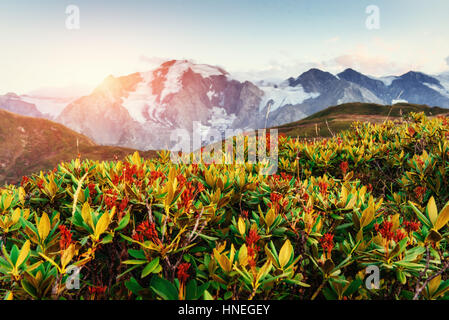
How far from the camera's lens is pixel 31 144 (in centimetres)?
7150

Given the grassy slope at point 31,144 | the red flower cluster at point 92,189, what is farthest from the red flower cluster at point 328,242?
the grassy slope at point 31,144

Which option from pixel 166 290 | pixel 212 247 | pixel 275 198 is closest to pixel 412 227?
pixel 275 198

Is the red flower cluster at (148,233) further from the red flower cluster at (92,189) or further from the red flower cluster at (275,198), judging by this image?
the red flower cluster at (92,189)

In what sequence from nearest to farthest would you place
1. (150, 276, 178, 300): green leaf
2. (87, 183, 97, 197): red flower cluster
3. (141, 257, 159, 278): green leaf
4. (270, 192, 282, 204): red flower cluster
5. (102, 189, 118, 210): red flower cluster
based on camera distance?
1. (150, 276, 178, 300): green leaf
2. (141, 257, 159, 278): green leaf
3. (102, 189, 118, 210): red flower cluster
4. (270, 192, 282, 204): red flower cluster
5. (87, 183, 97, 197): red flower cluster

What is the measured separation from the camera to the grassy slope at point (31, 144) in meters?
61.6

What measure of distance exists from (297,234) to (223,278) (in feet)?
2.15

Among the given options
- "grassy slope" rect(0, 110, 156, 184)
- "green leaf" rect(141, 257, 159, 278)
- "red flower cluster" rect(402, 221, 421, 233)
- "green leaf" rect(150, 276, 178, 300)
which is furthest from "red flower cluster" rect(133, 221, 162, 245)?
"grassy slope" rect(0, 110, 156, 184)

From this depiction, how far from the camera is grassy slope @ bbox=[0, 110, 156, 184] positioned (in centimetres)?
6162

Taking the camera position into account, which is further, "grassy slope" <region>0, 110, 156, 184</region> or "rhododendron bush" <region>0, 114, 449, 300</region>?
"grassy slope" <region>0, 110, 156, 184</region>

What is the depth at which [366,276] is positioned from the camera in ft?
5.18

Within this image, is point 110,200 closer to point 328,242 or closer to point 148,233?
point 148,233

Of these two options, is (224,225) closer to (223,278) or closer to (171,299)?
(223,278)

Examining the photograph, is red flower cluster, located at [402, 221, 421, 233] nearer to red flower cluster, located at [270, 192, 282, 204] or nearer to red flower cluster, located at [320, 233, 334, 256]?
red flower cluster, located at [320, 233, 334, 256]
